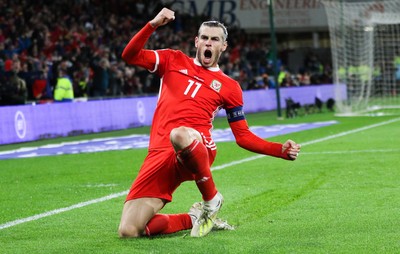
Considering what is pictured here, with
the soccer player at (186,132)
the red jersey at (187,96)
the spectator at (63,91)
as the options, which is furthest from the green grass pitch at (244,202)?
the spectator at (63,91)

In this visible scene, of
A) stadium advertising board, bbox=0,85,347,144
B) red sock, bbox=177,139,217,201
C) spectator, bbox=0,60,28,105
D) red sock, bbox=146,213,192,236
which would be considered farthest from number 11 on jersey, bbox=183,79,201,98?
spectator, bbox=0,60,28,105

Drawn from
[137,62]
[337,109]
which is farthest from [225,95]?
[337,109]

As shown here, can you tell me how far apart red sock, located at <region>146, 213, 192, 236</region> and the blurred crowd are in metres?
15.5

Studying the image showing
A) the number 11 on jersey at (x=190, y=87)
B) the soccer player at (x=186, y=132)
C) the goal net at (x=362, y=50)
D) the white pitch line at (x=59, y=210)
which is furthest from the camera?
the goal net at (x=362, y=50)

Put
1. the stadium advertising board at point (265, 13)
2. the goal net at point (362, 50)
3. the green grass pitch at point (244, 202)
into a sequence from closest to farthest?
the green grass pitch at point (244, 202), the goal net at point (362, 50), the stadium advertising board at point (265, 13)

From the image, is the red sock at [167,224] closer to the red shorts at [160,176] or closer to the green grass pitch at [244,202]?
the green grass pitch at [244,202]

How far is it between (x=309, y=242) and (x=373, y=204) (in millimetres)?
2325

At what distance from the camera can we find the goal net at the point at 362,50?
3275 cm

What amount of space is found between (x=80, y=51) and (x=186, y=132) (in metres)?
23.7

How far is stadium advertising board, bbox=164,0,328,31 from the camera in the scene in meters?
48.4

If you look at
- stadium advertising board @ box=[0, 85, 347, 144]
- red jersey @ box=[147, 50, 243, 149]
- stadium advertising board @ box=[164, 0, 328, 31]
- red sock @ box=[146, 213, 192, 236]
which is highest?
stadium advertising board @ box=[164, 0, 328, 31]

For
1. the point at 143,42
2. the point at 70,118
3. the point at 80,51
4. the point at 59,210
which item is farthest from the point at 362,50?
the point at 143,42

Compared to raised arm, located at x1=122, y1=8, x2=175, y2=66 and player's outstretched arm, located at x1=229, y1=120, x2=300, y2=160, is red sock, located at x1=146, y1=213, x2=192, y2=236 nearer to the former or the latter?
player's outstretched arm, located at x1=229, y1=120, x2=300, y2=160

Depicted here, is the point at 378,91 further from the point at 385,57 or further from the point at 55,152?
the point at 55,152
